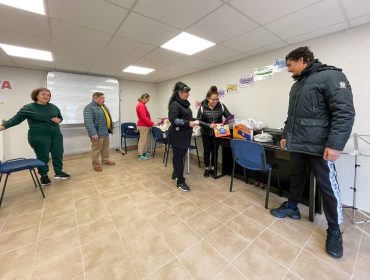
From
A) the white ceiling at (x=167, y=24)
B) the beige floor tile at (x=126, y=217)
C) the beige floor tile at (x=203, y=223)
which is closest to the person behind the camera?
the white ceiling at (x=167, y=24)

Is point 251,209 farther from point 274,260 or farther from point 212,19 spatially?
point 212,19

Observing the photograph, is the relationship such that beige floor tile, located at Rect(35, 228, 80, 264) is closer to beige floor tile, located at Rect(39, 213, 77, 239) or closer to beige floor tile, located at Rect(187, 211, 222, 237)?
beige floor tile, located at Rect(39, 213, 77, 239)

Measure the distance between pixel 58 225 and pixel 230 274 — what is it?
173 centimetres

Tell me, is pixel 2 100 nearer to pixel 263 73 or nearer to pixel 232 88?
pixel 232 88

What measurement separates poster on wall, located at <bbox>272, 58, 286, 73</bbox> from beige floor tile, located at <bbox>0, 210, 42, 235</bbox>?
3715 millimetres

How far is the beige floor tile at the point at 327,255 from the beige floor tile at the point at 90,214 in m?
2.08

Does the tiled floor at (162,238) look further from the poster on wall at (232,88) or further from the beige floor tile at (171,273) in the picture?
the poster on wall at (232,88)

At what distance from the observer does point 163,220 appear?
1.93 metres

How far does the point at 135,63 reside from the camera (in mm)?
3578

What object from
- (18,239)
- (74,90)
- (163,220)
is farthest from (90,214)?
(74,90)

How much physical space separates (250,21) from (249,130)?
1.34 m

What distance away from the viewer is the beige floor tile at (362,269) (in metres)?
1.27

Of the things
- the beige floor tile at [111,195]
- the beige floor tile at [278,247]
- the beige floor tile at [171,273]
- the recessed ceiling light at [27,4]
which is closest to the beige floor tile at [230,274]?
the beige floor tile at [171,273]

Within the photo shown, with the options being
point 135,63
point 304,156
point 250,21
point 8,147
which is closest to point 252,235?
point 304,156
